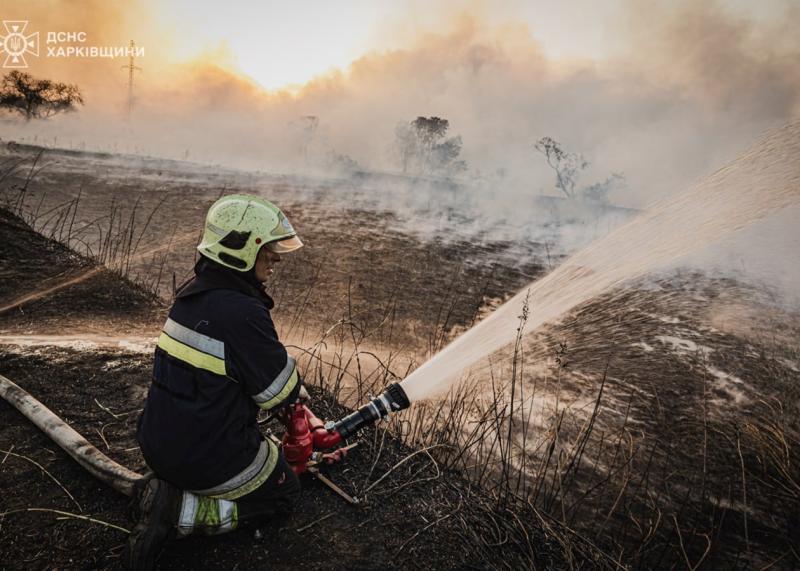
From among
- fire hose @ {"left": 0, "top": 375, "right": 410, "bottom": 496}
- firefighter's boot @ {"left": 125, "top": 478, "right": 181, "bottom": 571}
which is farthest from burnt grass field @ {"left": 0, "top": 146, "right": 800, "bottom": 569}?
firefighter's boot @ {"left": 125, "top": 478, "right": 181, "bottom": 571}

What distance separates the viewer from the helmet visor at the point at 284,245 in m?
2.37

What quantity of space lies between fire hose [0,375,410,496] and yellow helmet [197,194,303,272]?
91cm

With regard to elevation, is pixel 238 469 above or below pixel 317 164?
below

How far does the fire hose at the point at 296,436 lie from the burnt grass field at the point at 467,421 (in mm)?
126

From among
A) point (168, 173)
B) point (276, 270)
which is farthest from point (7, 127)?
point (276, 270)

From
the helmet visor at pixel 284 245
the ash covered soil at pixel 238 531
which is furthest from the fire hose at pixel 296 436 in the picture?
the helmet visor at pixel 284 245

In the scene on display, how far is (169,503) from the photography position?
2080 millimetres

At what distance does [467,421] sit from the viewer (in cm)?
480

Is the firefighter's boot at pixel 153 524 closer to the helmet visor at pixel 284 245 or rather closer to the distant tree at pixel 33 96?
the helmet visor at pixel 284 245

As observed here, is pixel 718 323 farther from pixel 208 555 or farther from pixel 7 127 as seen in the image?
pixel 7 127

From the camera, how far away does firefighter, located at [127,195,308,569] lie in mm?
2008

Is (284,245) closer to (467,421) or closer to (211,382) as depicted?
(211,382)

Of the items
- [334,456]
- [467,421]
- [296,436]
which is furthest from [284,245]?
[467,421]

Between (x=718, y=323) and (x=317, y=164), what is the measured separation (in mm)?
58076
